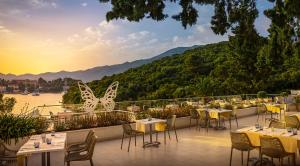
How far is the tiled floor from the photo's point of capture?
6.63 metres

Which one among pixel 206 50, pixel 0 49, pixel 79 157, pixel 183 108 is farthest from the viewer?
pixel 206 50

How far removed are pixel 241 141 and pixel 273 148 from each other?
2.20ft

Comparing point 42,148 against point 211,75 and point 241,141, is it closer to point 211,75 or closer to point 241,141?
point 241,141

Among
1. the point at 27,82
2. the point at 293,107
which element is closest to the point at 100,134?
the point at 27,82

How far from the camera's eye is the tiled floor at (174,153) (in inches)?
261

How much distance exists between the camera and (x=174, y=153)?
742 cm

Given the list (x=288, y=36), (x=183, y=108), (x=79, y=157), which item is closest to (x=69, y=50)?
(x=183, y=108)

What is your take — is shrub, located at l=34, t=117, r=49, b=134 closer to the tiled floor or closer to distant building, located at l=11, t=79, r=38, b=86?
the tiled floor

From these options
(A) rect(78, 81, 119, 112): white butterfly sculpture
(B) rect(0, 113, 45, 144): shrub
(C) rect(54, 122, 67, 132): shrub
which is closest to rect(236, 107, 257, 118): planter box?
(A) rect(78, 81, 119, 112): white butterfly sculpture

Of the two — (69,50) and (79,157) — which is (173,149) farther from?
(69,50)

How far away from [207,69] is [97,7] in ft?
58.9

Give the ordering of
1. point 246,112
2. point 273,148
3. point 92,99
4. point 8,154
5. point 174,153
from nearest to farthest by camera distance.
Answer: point 273,148
point 8,154
point 174,153
point 92,99
point 246,112

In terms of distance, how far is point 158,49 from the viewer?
120 ft

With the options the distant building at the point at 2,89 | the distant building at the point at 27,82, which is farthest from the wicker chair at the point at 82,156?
the distant building at the point at 27,82
